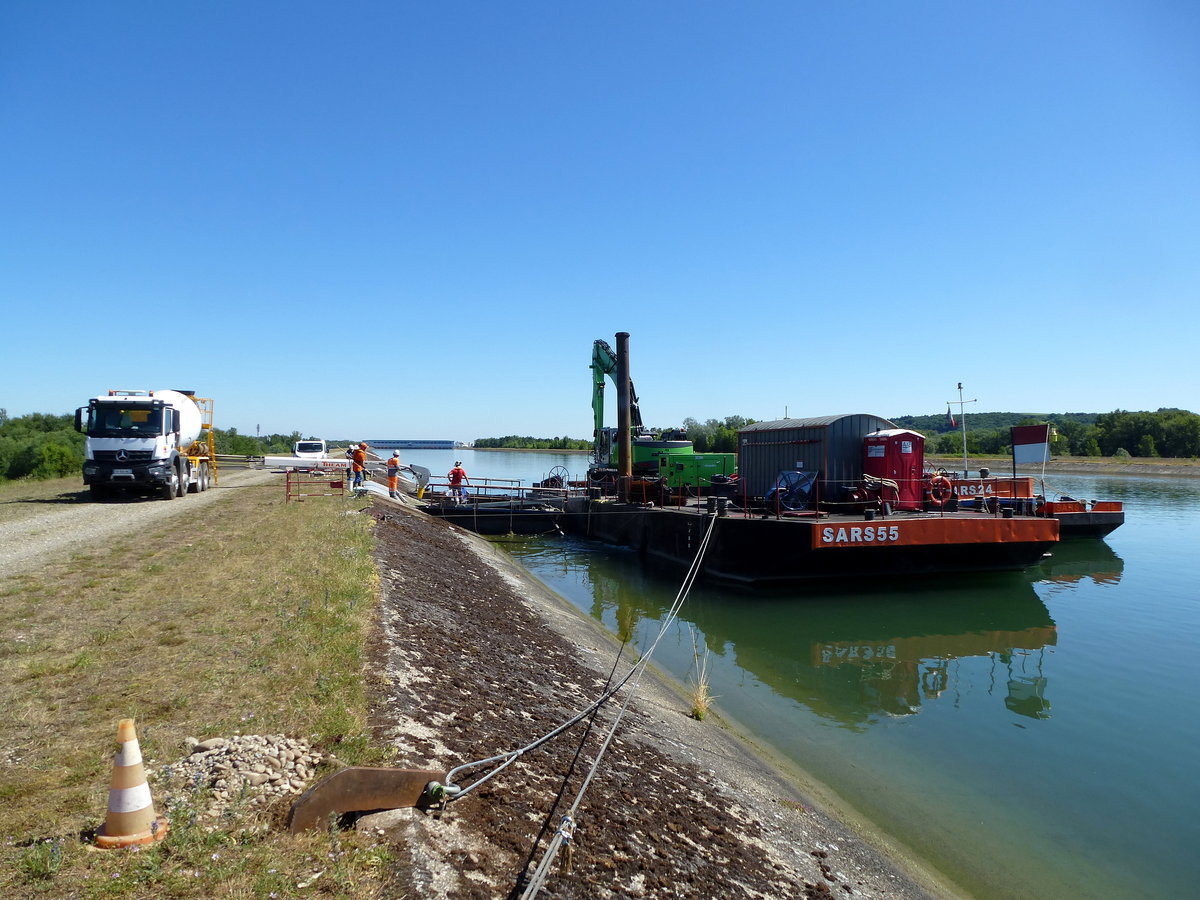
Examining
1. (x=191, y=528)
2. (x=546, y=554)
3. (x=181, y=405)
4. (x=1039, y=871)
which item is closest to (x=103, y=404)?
(x=181, y=405)

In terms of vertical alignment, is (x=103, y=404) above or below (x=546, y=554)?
above

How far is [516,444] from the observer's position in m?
192

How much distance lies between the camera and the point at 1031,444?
22516 mm

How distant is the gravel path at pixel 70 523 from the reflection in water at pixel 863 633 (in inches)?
399

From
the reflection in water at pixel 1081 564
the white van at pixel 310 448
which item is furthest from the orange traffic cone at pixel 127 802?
the white van at pixel 310 448

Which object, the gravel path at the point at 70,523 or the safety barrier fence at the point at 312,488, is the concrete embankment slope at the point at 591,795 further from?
the safety barrier fence at the point at 312,488

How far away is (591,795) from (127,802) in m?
3.00

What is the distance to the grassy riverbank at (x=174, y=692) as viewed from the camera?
3.26 meters

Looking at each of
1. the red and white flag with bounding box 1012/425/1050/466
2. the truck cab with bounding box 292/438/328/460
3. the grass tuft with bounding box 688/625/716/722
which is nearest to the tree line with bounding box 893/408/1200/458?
the red and white flag with bounding box 1012/425/1050/466

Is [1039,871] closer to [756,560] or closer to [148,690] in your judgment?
[148,690]

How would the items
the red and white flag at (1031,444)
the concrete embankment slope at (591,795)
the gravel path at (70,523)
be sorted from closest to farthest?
the concrete embankment slope at (591,795)
the gravel path at (70,523)
the red and white flag at (1031,444)

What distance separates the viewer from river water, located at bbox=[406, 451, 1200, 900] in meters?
6.58

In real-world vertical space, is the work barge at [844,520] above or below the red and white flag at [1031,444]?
below

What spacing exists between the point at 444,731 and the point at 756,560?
44.2 ft
